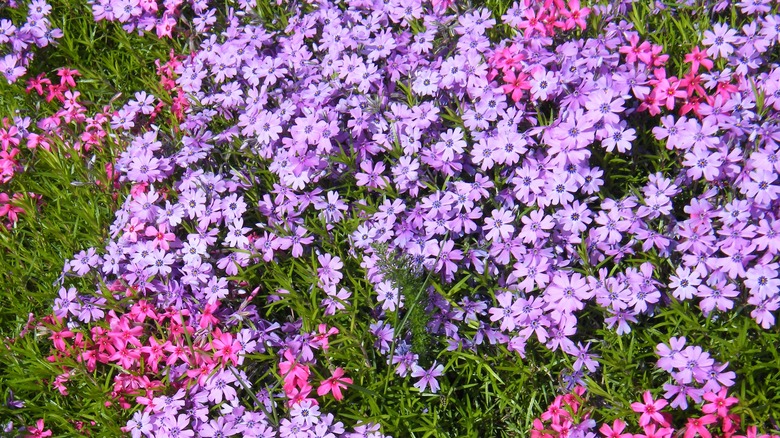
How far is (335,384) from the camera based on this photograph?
3.40m

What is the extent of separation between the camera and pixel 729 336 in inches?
139

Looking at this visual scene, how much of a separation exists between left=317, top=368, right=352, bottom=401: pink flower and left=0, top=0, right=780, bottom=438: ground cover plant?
0.03 feet

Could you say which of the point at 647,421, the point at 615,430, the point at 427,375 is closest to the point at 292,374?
the point at 427,375

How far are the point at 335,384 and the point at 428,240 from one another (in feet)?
2.67

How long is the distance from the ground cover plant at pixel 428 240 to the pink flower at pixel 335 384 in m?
0.01

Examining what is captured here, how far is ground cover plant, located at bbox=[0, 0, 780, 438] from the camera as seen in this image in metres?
3.41

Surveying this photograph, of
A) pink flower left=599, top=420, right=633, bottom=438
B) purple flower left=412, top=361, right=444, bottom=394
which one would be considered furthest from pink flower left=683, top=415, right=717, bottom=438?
purple flower left=412, top=361, right=444, bottom=394

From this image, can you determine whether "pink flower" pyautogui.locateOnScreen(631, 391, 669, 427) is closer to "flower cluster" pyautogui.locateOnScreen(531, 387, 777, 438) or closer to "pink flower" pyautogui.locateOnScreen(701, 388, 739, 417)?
"flower cluster" pyautogui.locateOnScreen(531, 387, 777, 438)

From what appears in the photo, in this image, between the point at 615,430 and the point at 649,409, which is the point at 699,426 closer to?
the point at 649,409

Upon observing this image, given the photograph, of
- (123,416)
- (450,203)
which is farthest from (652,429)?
(123,416)

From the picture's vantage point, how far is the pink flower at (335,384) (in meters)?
3.37

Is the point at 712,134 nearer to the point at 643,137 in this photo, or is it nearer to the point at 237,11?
the point at 643,137

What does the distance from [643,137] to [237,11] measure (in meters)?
2.53

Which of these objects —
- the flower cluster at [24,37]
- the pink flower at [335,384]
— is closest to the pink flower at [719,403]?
the pink flower at [335,384]
